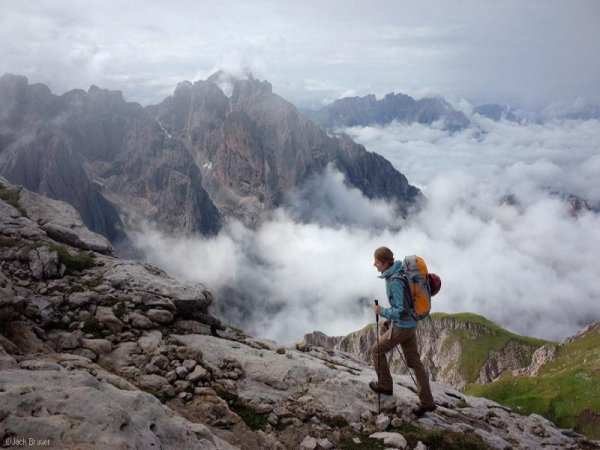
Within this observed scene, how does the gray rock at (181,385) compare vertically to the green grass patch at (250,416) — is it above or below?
above

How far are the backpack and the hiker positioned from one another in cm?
18

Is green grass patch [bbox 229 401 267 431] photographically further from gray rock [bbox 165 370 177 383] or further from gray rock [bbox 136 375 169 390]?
gray rock [bbox 136 375 169 390]

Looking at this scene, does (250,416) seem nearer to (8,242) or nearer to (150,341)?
(150,341)

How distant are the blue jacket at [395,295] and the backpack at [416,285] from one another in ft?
0.60

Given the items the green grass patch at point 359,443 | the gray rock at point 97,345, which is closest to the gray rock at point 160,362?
the gray rock at point 97,345

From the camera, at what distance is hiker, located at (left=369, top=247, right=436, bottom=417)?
48.7 ft

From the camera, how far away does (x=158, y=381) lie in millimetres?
15383

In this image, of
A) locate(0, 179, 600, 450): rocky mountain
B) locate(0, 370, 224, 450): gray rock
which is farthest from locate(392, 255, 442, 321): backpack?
locate(0, 370, 224, 450): gray rock

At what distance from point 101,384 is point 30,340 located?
16.4ft

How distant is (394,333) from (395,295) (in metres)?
2.00

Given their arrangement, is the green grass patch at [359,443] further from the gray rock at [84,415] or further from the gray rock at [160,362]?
the gray rock at [160,362]

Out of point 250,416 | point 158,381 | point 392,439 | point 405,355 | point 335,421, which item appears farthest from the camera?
point 405,355

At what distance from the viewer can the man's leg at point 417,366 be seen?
1658 cm

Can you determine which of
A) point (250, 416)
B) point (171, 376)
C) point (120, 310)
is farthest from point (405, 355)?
point (120, 310)
